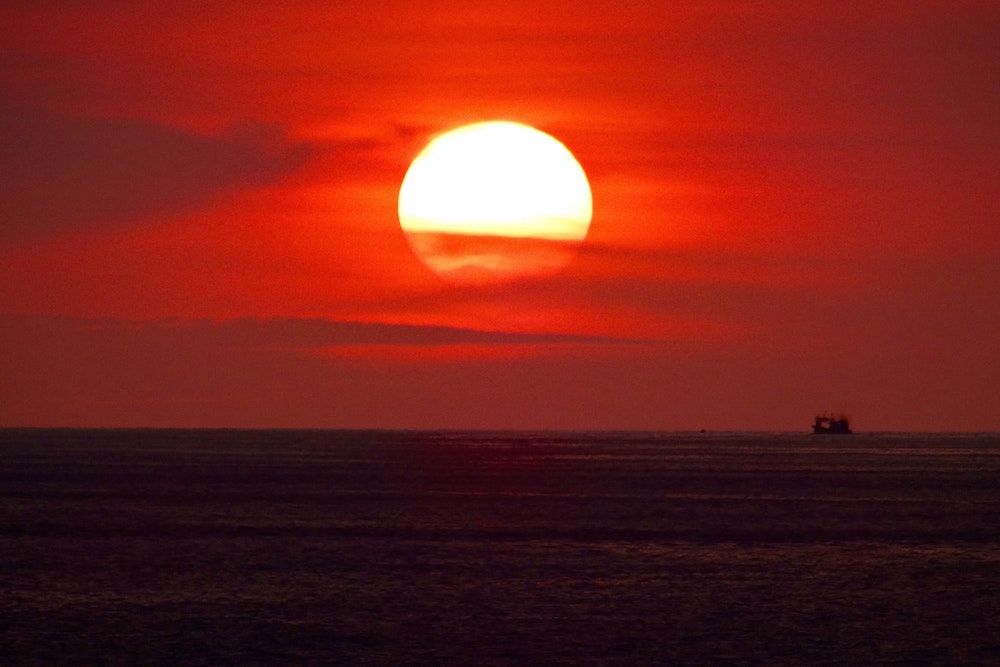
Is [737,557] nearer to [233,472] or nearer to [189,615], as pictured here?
[189,615]

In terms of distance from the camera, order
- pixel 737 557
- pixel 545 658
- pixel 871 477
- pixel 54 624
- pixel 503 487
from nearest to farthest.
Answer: pixel 545 658 < pixel 54 624 < pixel 737 557 < pixel 503 487 < pixel 871 477

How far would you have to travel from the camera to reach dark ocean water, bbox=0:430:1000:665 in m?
43.6

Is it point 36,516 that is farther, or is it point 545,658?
point 36,516

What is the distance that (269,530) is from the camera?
8488 centimetres

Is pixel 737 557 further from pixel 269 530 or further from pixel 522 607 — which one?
pixel 269 530

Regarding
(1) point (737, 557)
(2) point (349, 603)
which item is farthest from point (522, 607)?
(1) point (737, 557)

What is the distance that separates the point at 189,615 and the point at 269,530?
117ft

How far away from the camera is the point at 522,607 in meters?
51.2

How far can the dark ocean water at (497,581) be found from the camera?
43594 millimetres

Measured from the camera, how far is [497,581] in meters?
58.8

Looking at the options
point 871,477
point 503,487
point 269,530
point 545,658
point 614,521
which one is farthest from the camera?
point 871,477

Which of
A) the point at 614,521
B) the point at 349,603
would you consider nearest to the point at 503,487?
the point at 614,521

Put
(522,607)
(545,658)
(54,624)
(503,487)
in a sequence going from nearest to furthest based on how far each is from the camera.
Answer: (545,658)
(54,624)
(522,607)
(503,487)

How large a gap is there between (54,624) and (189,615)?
179 inches
